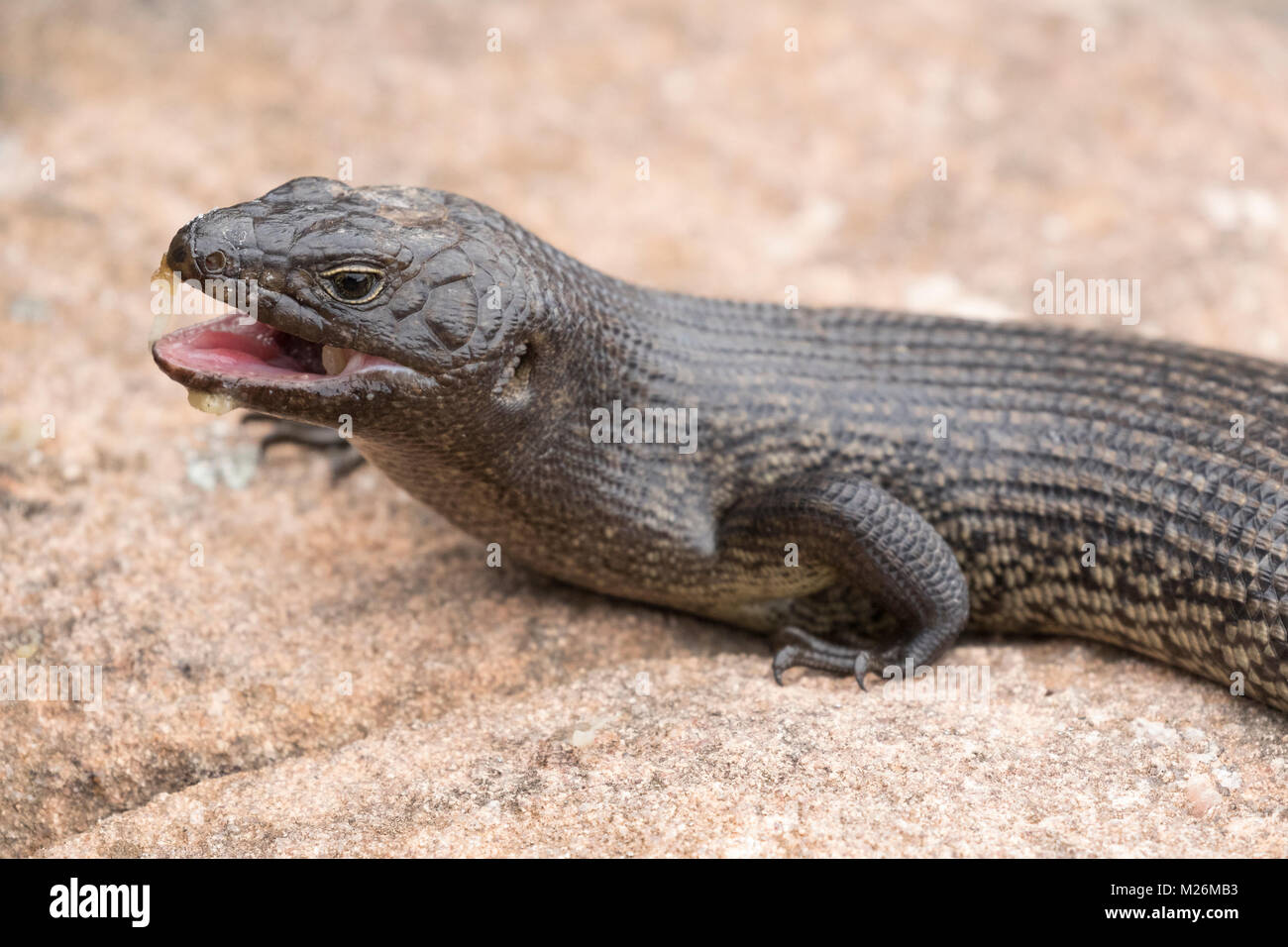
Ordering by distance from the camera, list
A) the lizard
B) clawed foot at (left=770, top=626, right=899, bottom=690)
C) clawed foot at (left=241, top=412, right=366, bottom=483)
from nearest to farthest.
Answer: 1. the lizard
2. clawed foot at (left=770, top=626, right=899, bottom=690)
3. clawed foot at (left=241, top=412, right=366, bottom=483)

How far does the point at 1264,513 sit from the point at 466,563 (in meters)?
3.59

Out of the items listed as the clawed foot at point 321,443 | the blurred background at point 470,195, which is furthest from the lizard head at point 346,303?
the clawed foot at point 321,443

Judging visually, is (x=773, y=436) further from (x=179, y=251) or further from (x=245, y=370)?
(x=179, y=251)

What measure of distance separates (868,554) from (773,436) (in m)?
0.70

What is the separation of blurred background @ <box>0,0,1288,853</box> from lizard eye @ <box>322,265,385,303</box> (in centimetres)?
170

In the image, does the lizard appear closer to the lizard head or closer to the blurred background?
the lizard head

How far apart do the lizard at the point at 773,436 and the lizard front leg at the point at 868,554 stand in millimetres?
11

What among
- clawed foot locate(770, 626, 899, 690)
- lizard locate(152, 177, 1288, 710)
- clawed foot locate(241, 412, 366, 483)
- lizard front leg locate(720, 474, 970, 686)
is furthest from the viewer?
clawed foot locate(241, 412, 366, 483)

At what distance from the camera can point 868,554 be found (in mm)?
5137

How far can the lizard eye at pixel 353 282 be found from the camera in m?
4.48

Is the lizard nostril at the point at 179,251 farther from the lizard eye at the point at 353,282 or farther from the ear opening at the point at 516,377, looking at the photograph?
the ear opening at the point at 516,377

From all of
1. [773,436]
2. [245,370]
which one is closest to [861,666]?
[773,436]

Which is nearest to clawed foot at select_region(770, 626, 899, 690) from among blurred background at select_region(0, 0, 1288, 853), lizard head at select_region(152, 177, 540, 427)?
blurred background at select_region(0, 0, 1288, 853)

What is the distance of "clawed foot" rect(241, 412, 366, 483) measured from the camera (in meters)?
6.46
